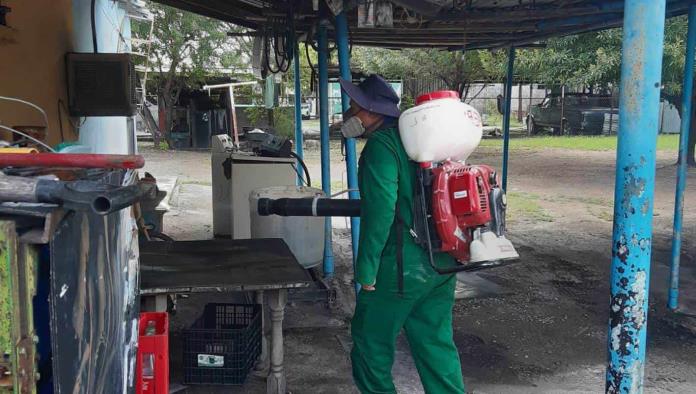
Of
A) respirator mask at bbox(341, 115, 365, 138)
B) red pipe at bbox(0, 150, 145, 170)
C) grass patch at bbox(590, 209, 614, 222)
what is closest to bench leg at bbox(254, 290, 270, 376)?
respirator mask at bbox(341, 115, 365, 138)

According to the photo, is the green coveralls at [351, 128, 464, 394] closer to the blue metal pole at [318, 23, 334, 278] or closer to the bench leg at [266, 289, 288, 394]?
the bench leg at [266, 289, 288, 394]

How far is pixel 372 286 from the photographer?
314 centimetres

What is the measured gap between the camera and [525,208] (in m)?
10.6

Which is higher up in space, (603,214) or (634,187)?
(634,187)

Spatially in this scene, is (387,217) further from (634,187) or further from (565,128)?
(565,128)

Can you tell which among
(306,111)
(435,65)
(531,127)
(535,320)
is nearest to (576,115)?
(531,127)

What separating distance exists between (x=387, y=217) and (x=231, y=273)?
116cm

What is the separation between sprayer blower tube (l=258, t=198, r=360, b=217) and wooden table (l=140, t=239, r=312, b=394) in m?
0.40

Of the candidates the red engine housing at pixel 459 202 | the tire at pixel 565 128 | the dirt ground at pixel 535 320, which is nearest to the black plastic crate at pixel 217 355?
the dirt ground at pixel 535 320

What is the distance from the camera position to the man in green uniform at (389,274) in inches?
123

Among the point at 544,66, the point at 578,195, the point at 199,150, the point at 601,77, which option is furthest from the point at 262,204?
the point at 199,150

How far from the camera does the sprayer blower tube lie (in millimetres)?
3498

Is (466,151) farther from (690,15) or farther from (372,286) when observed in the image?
(690,15)

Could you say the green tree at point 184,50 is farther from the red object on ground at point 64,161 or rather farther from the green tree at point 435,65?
the red object on ground at point 64,161
